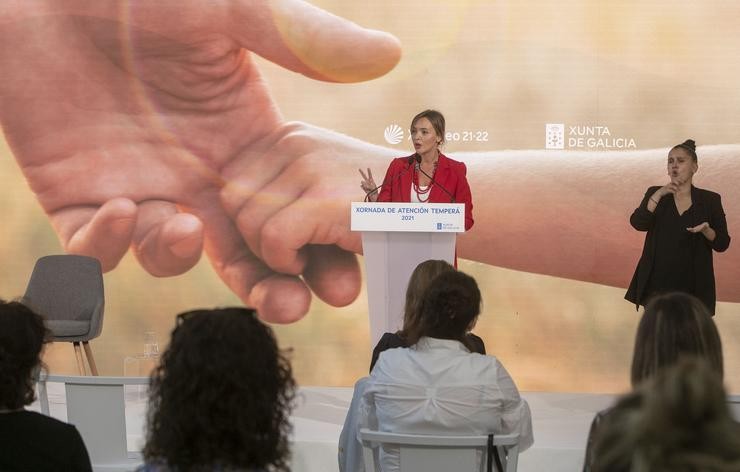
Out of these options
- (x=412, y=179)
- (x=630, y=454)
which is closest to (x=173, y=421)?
(x=630, y=454)

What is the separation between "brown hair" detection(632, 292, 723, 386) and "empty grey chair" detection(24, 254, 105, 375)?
13.0ft

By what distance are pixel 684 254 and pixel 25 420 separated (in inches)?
137

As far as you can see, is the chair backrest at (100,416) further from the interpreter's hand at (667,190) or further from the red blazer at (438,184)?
the interpreter's hand at (667,190)

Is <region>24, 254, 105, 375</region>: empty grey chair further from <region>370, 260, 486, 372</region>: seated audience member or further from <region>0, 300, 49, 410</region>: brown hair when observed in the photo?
<region>0, 300, 49, 410</region>: brown hair

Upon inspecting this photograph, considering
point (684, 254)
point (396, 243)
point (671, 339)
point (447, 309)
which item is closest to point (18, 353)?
point (447, 309)

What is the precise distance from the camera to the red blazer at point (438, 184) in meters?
4.55

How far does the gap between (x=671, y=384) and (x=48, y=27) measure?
5973mm

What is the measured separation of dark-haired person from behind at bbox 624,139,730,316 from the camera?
15.4 ft

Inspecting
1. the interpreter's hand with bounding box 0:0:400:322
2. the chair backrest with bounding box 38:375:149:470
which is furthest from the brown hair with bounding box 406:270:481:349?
the interpreter's hand with bounding box 0:0:400:322

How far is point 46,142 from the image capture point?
649 centimetres

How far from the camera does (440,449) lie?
8.12 ft

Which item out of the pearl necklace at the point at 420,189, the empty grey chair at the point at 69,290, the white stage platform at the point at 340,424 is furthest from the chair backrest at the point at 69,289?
the pearl necklace at the point at 420,189

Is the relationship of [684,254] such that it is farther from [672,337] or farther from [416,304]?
[672,337]

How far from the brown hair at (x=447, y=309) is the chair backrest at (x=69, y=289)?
312 cm
